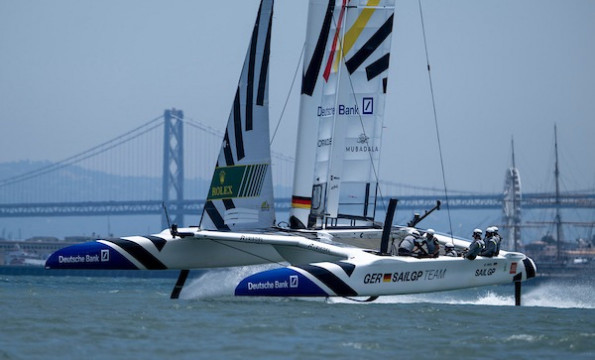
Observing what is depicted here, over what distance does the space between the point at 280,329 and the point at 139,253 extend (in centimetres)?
384

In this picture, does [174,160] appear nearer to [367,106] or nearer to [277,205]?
[277,205]

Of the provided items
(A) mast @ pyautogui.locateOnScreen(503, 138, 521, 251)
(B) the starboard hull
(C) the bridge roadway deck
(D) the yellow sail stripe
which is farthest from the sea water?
(A) mast @ pyautogui.locateOnScreen(503, 138, 521, 251)

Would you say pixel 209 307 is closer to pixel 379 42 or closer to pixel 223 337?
pixel 223 337

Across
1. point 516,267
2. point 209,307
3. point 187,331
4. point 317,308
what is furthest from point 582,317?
point 187,331

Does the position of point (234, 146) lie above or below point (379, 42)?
below

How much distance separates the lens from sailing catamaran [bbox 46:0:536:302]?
1311cm

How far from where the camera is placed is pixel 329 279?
11930mm

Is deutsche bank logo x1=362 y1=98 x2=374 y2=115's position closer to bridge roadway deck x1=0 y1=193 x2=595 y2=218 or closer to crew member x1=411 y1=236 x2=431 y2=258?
crew member x1=411 y1=236 x2=431 y2=258

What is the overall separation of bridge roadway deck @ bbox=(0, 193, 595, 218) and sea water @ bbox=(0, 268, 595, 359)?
3749 centimetres

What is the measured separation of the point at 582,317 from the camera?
12.4m

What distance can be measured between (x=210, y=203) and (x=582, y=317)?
4.12 metres

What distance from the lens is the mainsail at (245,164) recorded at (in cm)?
1373

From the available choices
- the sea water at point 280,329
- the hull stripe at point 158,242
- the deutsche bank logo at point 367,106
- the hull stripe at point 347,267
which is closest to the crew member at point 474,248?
the sea water at point 280,329

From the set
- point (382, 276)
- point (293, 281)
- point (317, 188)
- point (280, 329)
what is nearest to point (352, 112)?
point (317, 188)
